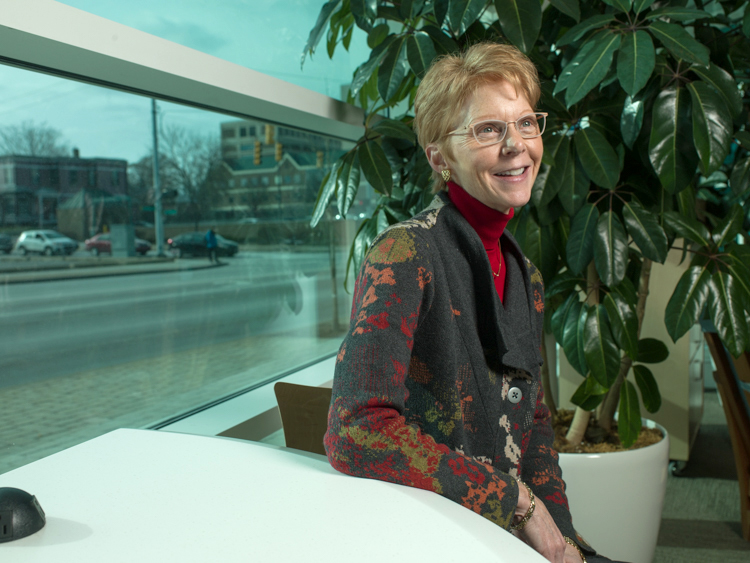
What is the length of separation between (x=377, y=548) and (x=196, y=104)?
190cm

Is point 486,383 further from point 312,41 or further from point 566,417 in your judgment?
point 312,41

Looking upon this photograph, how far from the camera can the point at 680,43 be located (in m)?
1.63

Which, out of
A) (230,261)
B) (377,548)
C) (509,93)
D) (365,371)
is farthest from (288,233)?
(377,548)

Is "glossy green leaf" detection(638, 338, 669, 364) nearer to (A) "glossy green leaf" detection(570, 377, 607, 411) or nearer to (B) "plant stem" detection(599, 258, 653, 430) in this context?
(B) "plant stem" detection(599, 258, 653, 430)

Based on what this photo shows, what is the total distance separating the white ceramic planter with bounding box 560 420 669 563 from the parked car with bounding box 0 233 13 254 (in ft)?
5.92

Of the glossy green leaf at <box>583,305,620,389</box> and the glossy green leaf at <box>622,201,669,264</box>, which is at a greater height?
the glossy green leaf at <box>622,201,669,264</box>

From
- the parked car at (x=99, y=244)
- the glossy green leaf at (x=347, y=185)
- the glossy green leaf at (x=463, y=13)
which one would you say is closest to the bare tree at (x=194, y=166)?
the parked car at (x=99, y=244)

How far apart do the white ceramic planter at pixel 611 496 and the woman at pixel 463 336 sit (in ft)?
2.32

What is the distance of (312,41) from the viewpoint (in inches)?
90.2

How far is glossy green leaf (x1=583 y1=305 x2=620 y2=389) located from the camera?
1876 mm

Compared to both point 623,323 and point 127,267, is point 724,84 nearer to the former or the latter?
point 623,323

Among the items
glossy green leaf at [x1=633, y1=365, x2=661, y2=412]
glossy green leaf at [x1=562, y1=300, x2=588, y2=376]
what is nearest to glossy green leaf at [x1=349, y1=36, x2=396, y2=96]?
glossy green leaf at [x1=562, y1=300, x2=588, y2=376]

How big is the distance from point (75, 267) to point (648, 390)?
79.9 inches

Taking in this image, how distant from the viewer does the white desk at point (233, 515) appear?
0.71m
